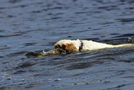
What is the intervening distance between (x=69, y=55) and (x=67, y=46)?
296 mm

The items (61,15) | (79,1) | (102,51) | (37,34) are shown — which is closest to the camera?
(102,51)

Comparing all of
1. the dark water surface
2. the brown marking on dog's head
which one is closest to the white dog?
the brown marking on dog's head

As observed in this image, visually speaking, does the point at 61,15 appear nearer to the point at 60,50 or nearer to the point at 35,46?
the point at 35,46

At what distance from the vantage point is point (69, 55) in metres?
10.4

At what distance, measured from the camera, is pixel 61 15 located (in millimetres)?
22062

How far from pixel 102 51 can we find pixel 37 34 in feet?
19.4

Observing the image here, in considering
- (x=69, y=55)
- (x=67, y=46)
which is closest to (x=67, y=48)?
(x=67, y=46)

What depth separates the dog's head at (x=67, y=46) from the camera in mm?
10445

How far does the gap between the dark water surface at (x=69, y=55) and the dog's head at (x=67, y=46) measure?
287mm

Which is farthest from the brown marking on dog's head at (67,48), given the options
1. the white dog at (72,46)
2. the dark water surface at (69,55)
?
the dark water surface at (69,55)

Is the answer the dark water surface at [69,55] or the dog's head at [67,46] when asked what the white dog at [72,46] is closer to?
the dog's head at [67,46]

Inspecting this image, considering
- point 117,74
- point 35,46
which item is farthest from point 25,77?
point 35,46

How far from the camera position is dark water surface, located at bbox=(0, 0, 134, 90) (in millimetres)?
7324

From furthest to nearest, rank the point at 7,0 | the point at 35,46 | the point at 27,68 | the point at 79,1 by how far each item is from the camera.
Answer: the point at 7,0 < the point at 79,1 < the point at 35,46 < the point at 27,68
